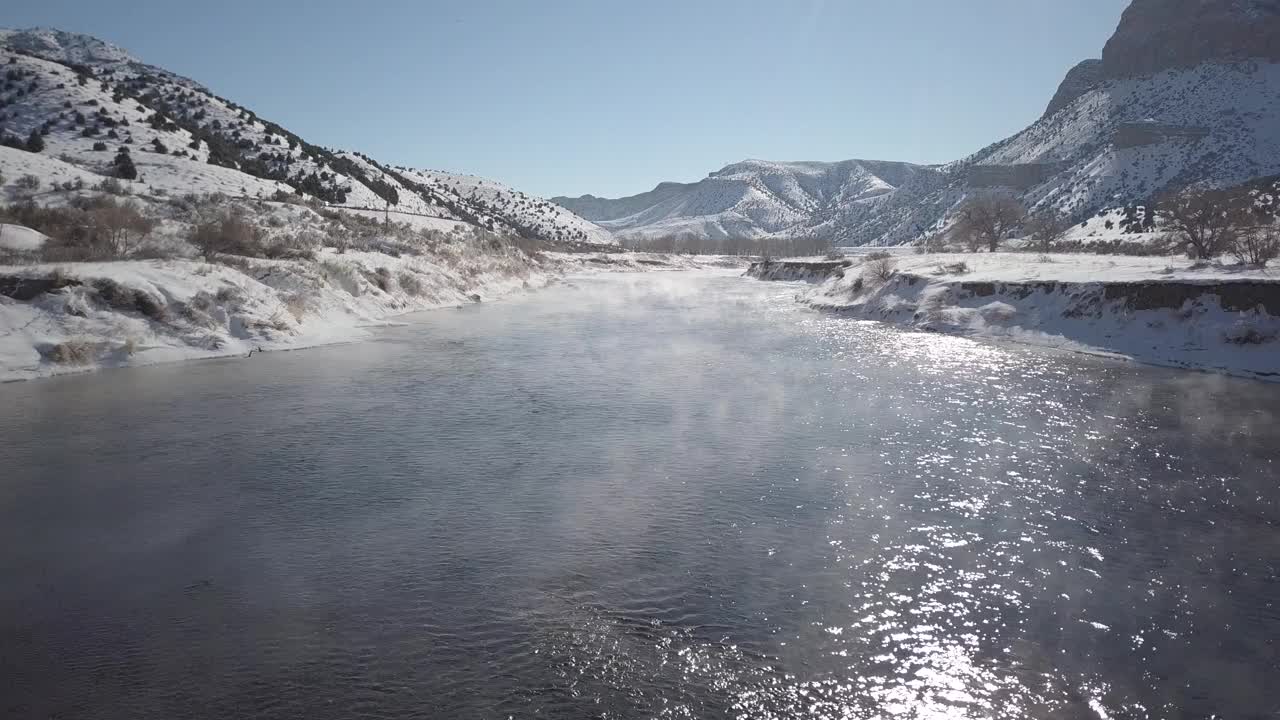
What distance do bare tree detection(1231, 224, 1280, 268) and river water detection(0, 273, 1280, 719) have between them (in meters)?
14.1

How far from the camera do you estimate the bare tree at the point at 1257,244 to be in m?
23.2

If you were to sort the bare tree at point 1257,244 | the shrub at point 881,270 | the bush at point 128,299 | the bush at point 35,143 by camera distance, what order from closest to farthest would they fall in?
the bush at point 128,299, the bare tree at point 1257,244, the shrub at point 881,270, the bush at point 35,143

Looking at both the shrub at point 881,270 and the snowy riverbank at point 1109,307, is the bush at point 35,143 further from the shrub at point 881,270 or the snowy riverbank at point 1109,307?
the shrub at point 881,270

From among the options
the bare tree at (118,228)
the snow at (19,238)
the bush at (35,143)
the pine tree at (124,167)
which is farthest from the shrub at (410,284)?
the bush at (35,143)

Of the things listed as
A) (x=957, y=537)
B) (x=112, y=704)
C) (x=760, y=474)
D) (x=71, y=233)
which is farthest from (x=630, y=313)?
(x=112, y=704)

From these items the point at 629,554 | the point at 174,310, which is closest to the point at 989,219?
the point at 174,310

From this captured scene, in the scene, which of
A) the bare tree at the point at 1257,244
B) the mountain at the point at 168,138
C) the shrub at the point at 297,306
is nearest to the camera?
the shrub at the point at 297,306

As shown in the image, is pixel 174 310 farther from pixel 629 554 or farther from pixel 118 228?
pixel 629 554

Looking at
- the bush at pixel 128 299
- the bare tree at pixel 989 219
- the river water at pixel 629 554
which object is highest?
the bare tree at pixel 989 219

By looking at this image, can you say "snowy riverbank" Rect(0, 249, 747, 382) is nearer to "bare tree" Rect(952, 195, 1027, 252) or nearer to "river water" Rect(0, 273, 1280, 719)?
"river water" Rect(0, 273, 1280, 719)

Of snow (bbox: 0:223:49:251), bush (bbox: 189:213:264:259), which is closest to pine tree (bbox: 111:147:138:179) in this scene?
bush (bbox: 189:213:264:259)

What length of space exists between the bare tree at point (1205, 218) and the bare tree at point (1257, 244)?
0.41m

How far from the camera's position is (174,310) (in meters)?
17.3

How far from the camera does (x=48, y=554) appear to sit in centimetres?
619
